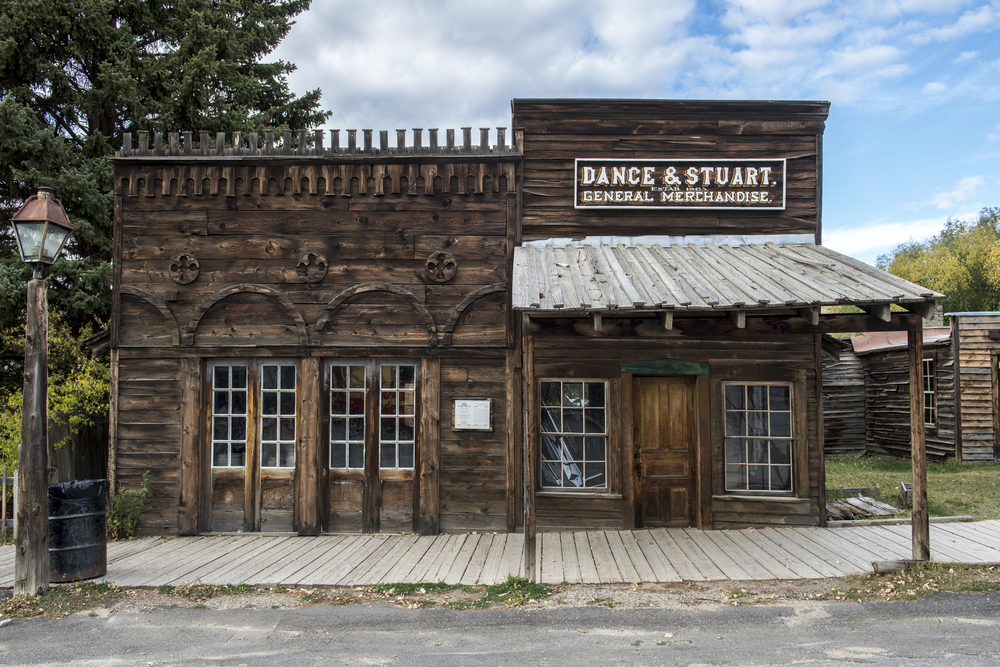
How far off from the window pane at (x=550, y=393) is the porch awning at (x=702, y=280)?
1673mm

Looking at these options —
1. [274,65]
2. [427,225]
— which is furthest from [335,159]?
[274,65]

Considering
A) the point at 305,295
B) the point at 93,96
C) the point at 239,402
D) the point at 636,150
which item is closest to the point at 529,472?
the point at 305,295

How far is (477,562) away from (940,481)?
10363mm

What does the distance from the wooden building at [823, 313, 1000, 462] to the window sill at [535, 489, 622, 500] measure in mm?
10980

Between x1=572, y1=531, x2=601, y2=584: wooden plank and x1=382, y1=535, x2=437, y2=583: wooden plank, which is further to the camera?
x1=382, y1=535, x2=437, y2=583: wooden plank

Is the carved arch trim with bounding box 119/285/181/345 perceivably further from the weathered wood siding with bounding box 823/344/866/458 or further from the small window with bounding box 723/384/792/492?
the weathered wood siding with bounding box 823/344/866/458

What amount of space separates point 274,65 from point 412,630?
14174 mm

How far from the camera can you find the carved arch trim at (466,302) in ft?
26.6

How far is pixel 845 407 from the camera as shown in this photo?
18.1 meters

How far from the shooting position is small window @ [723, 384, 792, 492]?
7965 mm

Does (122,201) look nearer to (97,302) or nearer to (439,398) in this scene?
(97,302)

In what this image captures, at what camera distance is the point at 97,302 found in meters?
10.5

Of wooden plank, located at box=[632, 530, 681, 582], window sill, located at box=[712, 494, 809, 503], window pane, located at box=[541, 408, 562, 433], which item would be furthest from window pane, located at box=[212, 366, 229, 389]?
window sill, located at box=[712, 494, 809, 503]

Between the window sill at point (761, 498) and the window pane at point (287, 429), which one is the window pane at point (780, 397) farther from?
the window pane at point (287, 429)
